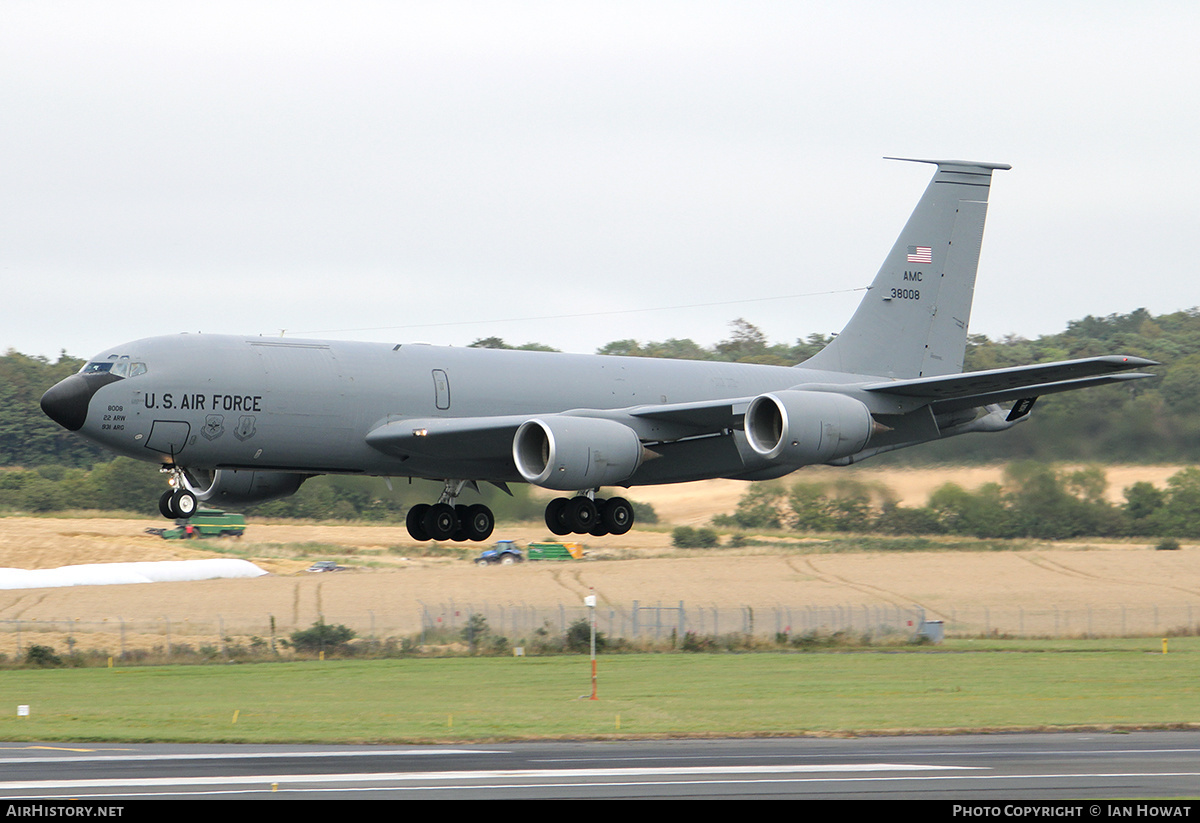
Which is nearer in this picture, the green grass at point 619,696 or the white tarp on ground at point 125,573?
the green grass at point 619,696

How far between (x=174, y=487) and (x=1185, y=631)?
4536 cm

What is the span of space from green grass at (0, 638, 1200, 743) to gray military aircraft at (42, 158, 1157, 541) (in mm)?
4986

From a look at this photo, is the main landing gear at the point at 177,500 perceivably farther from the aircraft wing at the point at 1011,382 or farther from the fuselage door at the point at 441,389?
the aircraft wing at the point at 1011,382

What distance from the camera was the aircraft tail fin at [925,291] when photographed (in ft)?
117

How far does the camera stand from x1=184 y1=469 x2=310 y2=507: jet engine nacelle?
30.5m

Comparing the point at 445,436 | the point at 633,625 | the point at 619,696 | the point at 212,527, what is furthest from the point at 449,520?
the point at 212,527

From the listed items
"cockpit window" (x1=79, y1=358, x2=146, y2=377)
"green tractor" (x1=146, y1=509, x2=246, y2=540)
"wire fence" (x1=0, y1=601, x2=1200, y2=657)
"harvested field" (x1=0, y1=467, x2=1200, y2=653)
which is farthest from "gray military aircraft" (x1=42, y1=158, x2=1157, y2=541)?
"green tractor" (x1=146, y1=509, x2=246, y2=540)

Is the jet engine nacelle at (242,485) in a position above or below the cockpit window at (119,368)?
below

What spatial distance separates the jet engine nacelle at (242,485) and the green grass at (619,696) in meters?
4.76

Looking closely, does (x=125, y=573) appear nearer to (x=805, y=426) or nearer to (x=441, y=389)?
(x=441, y=389)

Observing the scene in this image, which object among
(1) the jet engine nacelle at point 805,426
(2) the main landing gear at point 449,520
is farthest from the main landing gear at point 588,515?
(1) the jet engine nacelle at point 805,426

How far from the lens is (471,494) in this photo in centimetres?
4175

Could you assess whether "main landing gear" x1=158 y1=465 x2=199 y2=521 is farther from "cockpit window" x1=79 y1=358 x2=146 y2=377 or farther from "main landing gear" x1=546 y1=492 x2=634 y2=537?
"main landing gear" x1=546 y1=492 x2=634 y2=537

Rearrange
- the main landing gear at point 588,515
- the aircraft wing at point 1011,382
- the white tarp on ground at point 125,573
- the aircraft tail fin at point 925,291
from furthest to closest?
the white tarp on ground at point 125,573, the aircraft tail fin at point 925,291, the main landing gear at point 588,515, the aircraft wing at point 1011,382
